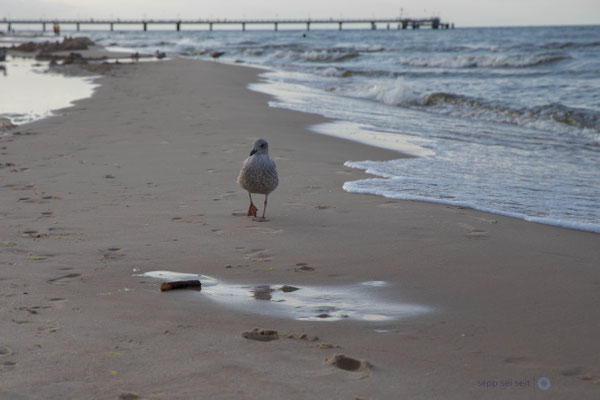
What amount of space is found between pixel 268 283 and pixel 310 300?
0.40m

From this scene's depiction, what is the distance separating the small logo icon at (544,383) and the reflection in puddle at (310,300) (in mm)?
892

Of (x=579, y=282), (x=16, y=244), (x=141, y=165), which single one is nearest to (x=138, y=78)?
(x=141, y=165)

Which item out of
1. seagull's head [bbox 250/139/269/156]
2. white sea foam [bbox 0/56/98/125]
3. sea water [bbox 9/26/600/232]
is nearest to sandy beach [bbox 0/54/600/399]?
seagull's head [bbox 250/139/269/156]

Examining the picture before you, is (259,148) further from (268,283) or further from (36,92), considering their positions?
(36,92)

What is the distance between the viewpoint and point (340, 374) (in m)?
2.86

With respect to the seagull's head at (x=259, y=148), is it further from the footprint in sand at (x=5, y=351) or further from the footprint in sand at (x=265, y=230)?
the footprint in sand at (x=5, y=351)

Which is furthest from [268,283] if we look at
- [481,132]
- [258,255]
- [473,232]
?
[481,132]

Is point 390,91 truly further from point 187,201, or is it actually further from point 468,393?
point 468,393

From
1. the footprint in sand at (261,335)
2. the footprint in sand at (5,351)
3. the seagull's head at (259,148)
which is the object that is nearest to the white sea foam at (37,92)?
the seagull's head at (259,148)

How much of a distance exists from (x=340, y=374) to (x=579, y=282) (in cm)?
210

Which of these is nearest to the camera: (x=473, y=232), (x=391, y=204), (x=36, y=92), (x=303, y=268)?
(x=303, y=268)

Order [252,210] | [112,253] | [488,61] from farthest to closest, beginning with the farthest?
1. [488,61]
2. [252,210]
3. [112,253]

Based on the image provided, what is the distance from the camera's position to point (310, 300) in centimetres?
381

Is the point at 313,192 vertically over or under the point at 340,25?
under
